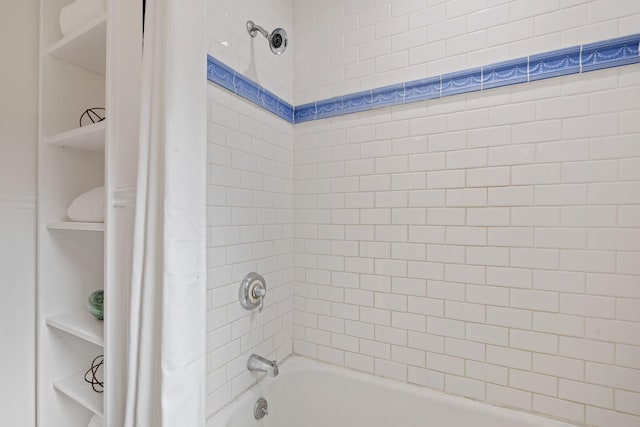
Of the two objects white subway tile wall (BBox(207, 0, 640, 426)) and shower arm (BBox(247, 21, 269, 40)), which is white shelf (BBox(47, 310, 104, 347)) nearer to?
white subway tile wall (BBox(207, 0, 640, 426))

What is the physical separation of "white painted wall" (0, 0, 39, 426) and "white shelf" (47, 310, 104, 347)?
0.44ft

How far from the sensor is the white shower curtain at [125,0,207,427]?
0.75 m

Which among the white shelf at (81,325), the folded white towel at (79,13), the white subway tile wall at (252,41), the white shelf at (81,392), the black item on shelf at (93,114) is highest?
the white subway tile wall at (252,41)

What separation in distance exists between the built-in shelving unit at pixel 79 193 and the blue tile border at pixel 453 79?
0.34m

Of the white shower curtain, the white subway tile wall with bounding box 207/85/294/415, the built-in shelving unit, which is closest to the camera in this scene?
the white shower curtain

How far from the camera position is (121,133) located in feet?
2.97

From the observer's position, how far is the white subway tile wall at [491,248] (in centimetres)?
105

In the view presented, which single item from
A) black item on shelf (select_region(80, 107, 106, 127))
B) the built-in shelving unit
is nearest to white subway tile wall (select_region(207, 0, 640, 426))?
the built-in shelving unit

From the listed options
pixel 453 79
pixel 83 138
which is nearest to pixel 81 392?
pixel 83 138

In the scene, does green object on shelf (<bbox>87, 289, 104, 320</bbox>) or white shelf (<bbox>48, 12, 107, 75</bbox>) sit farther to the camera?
green object on shelf (<bbox>87, 289, 104, 320</bbox>)

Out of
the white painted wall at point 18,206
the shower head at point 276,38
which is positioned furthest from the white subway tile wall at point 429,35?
the white painted wall at point 18,206

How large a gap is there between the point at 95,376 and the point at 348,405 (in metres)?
1.11

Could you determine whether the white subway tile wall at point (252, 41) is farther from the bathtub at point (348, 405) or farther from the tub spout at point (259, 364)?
the bathtub at point (348, 405)

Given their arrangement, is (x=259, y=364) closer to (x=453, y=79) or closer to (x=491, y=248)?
(x=491, y=248)
